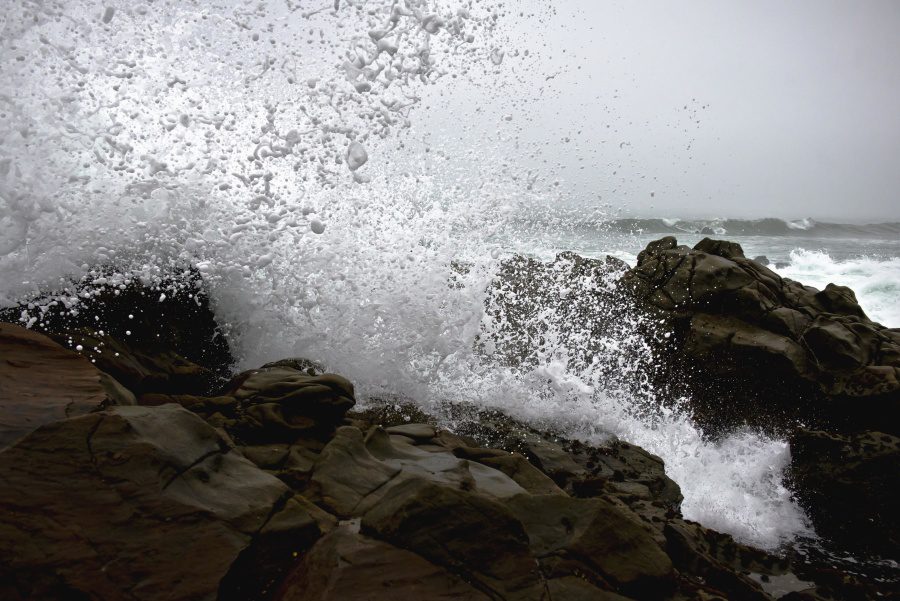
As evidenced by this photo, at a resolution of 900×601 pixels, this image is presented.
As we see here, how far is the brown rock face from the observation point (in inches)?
109

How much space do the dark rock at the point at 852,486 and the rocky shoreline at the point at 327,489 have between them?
16 mm

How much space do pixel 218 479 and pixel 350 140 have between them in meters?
4.79

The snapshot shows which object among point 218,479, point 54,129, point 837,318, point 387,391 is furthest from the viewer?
point 837,318

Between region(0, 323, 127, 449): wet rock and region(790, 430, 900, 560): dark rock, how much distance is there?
6.01 metres

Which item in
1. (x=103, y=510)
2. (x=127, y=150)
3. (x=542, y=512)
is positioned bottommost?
(x=542, y=512)

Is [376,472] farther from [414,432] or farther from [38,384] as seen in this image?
[38,384]

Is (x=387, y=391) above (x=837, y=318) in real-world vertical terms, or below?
below

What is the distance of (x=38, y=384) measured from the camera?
3.11 m

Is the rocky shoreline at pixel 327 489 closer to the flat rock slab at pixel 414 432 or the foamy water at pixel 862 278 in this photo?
the flat rock slab at pixel 414 432

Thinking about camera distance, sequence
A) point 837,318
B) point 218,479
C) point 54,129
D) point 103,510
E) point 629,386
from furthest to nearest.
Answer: point 837,318 < point 629,386 < point 54,129 < point 218,479 < point 103,510

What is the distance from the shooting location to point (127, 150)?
19.6 feet

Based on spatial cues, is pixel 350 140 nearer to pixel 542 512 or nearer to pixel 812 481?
pixel 542 512

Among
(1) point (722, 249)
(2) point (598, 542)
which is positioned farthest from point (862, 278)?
(2) point (598, 542)

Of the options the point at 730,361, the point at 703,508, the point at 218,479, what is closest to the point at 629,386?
the point at 730,361
